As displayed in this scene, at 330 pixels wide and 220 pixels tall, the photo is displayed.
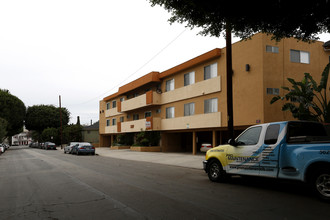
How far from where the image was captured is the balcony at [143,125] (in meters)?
30.7

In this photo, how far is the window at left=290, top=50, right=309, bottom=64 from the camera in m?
20.7

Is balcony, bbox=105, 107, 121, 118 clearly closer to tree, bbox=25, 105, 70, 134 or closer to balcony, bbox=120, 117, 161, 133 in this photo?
balcony, bbox=120, 117, 161, 133

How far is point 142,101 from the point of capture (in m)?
33.6

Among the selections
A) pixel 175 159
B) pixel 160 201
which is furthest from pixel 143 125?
pixel 160 201

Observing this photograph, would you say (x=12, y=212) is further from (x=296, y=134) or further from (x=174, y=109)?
(x=174, y=109)

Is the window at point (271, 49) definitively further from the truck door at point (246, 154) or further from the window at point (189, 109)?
the truck door at point (246, 154)

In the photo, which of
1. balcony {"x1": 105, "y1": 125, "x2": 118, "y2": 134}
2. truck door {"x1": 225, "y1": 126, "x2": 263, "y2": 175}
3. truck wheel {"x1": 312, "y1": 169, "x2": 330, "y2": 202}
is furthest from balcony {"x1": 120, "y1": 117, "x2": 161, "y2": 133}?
truck wheel {"x1": 312, "y1": 169, "x2": 330, "y2": 202}

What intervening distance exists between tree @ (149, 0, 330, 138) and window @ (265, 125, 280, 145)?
141 inches

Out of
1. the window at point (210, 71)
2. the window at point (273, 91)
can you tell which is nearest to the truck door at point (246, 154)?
the window at point (273, 91)

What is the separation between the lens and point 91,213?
6164 mm

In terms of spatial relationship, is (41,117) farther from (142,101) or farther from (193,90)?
(193,90)

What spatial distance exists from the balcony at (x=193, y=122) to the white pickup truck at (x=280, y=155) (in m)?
12.4

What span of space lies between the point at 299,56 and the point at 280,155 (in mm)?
15010

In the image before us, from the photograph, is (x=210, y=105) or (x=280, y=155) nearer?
(x=280, y=155)
